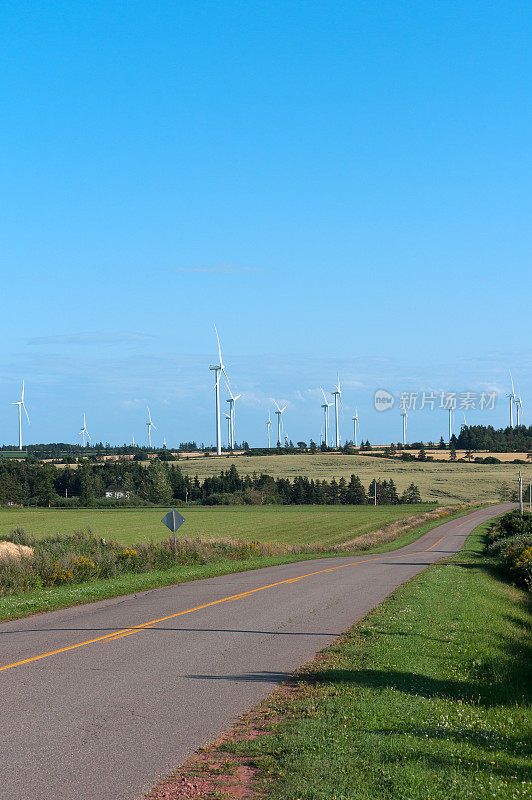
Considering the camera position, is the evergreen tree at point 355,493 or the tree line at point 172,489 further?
the tree line at point 172,489

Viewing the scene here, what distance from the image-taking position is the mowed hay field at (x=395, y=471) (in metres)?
124

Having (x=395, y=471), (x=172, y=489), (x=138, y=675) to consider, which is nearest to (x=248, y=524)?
(x=172, y=489)

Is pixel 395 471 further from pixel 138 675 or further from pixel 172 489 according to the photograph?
pixel 138 675

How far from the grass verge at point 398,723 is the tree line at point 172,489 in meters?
108

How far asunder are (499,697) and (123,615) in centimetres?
935

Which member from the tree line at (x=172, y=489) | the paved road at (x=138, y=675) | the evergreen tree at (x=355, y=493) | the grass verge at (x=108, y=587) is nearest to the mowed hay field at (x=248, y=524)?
the evergreen tree at (x=355, y=493)

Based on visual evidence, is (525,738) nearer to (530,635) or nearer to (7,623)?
(530,635)

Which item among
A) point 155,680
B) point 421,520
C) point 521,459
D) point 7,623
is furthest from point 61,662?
point 521,459

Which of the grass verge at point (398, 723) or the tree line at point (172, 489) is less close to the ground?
the grass verge at point (398, 723)

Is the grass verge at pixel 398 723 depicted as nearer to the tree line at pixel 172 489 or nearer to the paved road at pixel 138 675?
the paved road at pixel 138 675

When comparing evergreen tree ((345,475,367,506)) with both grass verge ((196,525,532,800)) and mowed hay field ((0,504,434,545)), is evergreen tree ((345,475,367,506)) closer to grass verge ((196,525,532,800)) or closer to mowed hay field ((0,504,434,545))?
mowed hay field ((0,504,434,545))

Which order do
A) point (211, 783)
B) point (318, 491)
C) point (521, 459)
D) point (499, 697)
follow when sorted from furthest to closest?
1. point (521, 459)
2. point (318, 491)
3. point (499, 697)
4. point (211, 783)

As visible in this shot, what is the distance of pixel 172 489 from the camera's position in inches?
5522

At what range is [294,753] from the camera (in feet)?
23.4
